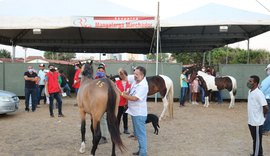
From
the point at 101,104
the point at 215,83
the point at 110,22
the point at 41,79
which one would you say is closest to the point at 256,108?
the point at 101,104

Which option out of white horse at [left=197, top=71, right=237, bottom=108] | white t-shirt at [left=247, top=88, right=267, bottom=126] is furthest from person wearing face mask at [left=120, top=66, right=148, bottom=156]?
white horse at [left=197, top=71, right=237, bottom=108]

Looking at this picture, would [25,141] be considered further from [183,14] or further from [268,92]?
[183,14]

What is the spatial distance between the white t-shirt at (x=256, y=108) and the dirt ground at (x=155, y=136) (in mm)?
910

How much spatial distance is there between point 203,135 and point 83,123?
3.23 metres

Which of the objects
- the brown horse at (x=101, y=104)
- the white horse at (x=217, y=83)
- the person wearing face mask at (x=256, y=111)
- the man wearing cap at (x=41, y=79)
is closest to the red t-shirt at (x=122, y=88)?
the brown horse at (x=101, y=104)

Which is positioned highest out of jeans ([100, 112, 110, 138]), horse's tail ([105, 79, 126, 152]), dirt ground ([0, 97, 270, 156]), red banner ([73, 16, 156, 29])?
red banner ([73, 16, 156, 29])

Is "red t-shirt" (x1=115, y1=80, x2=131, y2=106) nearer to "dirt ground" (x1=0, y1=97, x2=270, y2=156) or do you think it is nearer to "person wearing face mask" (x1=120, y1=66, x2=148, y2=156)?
"dirt ground" (x1=0, y1=97, x2=270, y2=156)

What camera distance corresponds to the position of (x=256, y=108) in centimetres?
548

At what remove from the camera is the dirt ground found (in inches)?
241

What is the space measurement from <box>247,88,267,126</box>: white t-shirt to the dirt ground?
910 mm

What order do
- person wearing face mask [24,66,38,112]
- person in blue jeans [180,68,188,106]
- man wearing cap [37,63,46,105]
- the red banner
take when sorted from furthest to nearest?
person in blue jeans [180,68,188,106] < man wearing cap [37,63,46,105] < the red banner < person wearing face mask [24,66,38,112]

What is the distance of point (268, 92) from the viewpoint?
7.49 metres

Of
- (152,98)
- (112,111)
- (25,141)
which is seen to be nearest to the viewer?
(112,111)

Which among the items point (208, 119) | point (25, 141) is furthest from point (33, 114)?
point (208, 119)
